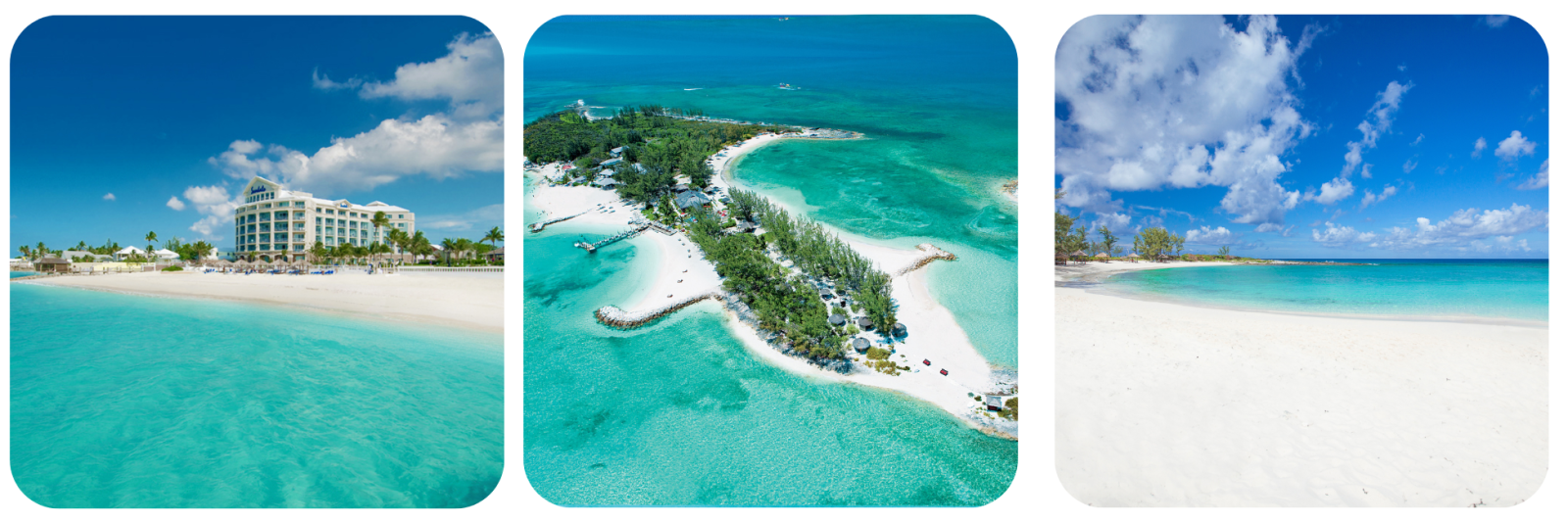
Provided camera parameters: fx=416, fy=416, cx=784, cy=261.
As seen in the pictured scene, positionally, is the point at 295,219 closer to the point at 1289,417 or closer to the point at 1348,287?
the point at 1289,417

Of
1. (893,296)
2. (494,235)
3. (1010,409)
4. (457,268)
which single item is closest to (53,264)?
(457,268)

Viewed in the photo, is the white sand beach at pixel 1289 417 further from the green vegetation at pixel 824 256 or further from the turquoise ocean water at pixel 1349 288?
the green vegetation at pixel 824 256

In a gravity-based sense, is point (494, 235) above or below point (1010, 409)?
above

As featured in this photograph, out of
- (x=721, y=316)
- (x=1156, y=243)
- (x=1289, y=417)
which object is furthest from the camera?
(x=721, y=316)

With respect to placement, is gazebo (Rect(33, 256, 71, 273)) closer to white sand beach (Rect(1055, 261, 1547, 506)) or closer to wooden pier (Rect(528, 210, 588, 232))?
wooden pier (Rect(528, 210, 588, 232))

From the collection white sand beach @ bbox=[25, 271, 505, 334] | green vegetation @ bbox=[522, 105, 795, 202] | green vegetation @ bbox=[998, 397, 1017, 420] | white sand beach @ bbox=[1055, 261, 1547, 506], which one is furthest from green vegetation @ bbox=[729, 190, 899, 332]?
white sand beach @ bbox=[25, 271, 505, 334]

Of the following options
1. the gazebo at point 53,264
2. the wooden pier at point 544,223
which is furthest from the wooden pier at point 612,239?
the gazebo at point 53,264
